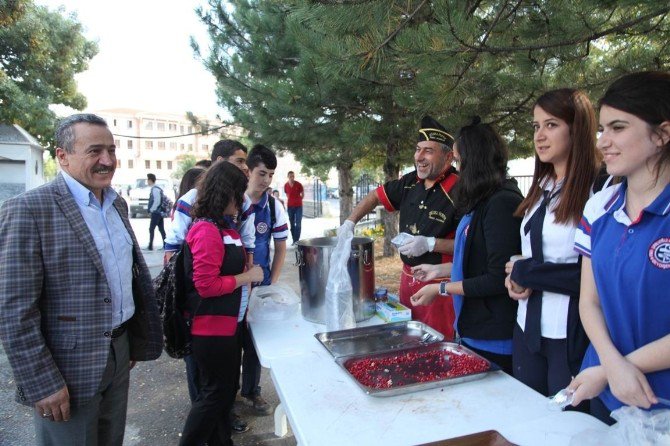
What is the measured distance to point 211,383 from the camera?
2.13m

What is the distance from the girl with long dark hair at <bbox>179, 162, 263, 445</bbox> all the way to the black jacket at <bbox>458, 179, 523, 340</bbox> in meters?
0.99

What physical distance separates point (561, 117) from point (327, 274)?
1.17 metres

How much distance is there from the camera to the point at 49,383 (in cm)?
145

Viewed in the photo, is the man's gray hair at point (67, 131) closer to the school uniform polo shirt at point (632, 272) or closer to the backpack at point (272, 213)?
the backpack at point (272, 213)

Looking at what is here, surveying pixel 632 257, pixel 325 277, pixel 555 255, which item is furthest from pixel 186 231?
pixel 632 257

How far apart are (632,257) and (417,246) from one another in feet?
3.51

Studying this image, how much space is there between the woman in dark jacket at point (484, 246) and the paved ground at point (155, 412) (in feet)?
5.05

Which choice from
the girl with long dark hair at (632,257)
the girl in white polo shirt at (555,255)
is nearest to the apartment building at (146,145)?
the girl in white polo shirt at (555,255)

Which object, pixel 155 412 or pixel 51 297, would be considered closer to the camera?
pixel 51 297

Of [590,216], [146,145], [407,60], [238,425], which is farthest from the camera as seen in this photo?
[146,145]

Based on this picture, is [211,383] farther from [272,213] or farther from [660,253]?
[660,253]

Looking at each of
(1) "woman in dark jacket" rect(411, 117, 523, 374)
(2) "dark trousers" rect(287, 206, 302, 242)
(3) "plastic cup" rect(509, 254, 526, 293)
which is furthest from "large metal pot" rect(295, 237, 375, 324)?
(2) "dark trousers" rect(287, 206, 302, 242)

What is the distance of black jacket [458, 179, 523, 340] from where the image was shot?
1717 millimetres

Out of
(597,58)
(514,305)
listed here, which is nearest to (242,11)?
(597,58)
